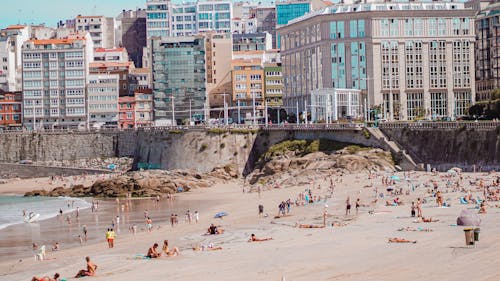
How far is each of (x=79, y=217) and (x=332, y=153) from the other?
23.8m

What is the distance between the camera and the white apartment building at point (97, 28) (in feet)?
527

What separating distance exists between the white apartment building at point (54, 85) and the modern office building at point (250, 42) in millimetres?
32594

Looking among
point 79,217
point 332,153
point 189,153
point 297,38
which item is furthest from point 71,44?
point 79,217

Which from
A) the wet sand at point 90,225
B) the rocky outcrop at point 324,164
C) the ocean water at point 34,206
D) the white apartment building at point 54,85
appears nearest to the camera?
the wet sand at point 90,225

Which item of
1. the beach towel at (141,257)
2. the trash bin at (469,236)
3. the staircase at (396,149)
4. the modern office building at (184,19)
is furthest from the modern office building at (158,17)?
the trash bin at (469,236)

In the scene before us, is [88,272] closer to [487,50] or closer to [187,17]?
[487,50]

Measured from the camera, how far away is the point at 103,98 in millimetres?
125375

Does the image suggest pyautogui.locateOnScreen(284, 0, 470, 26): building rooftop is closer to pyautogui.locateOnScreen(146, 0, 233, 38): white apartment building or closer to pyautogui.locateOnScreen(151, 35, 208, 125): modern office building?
pyautogui.locateOnScreen(151, 35, 208, 125): modern office building

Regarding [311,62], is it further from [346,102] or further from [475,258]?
[475,258]

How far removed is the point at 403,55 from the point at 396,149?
2831 centimetres

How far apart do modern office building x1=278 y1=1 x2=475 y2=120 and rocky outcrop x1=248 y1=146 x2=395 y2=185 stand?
23.0 meters

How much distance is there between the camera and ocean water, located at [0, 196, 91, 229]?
62.2 metres

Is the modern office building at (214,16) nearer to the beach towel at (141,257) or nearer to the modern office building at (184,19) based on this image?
the modern office building at (184,19)

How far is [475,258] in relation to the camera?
31500 millimetres
